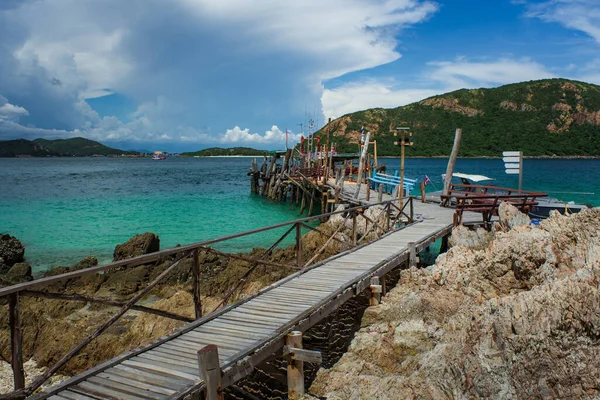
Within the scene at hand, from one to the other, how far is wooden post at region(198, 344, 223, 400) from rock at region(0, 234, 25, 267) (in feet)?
50.5

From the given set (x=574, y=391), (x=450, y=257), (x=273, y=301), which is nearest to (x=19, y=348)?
(x=273, y=301)

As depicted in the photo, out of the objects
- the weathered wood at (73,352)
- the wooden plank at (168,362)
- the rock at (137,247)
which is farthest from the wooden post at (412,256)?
the rock at (137,247)

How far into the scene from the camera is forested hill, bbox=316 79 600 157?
131 meters

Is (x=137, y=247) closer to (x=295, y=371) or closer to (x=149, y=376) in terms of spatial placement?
(x=295, y=371)

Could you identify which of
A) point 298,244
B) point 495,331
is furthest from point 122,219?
point 495,331

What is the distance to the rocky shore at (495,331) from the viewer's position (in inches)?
160

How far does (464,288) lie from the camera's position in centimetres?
841

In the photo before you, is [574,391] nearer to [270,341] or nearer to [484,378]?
[484,378]

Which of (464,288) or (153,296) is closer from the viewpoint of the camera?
(464,288)

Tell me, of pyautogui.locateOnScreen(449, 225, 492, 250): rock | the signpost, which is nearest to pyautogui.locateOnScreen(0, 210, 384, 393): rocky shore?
pyautogui.locateOnScreen(449, 225, 492, 250): rock

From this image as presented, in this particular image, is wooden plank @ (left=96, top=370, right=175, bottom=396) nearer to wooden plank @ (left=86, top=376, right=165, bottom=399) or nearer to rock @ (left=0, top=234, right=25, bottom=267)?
wooden plank @ (left=86, top=376, right=165, bottom=399)

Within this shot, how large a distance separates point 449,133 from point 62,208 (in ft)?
441

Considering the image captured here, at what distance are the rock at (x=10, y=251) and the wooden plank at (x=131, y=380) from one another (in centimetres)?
1441

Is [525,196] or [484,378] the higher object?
[525,196]
